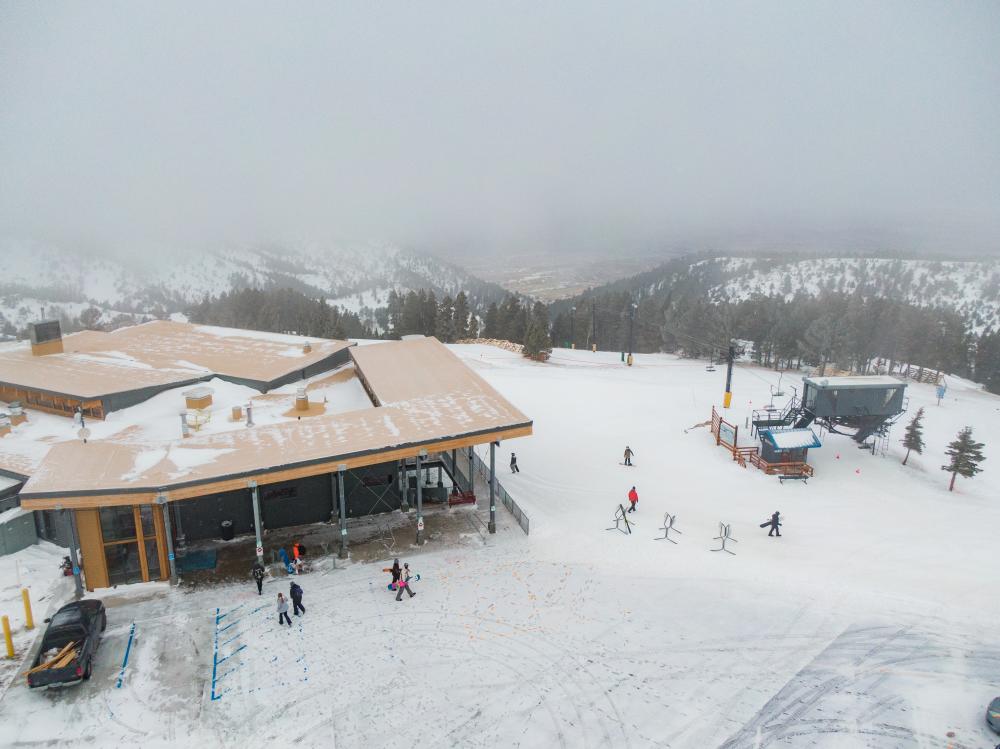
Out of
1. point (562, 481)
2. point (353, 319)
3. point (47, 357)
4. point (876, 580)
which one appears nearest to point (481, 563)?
point (562, 481)

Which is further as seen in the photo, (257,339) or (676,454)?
(257,339)

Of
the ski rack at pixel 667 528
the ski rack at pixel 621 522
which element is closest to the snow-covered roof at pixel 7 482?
the ski rack at pixel 621 522

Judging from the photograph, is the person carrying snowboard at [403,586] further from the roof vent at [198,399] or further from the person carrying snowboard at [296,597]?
the roof vent at [198,399]

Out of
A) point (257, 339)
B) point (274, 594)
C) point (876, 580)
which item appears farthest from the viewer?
point (257, 339)

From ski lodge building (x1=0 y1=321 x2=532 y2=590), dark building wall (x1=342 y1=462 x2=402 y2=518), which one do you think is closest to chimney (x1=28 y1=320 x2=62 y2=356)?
ski lodge building (x1=0 y1=321 x2=532 y2=590)

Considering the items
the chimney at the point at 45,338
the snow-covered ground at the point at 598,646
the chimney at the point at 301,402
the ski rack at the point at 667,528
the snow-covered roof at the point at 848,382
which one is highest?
the chimney at the point at 45,338

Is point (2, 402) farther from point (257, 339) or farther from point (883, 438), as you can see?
point (883, 438)

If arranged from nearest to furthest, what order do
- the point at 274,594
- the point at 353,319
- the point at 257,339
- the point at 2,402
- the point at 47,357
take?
1. the point at 274,594
2. the point at 2,402
3. the point at 47,357
4. the point at 257,339
5. the point at 353,319
